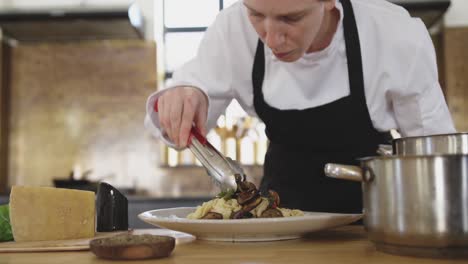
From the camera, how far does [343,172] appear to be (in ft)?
2.71

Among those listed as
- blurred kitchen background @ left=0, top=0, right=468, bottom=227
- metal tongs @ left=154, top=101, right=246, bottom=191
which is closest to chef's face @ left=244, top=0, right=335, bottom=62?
metal tongs @ left=154, top=101, right=246, bottom=191

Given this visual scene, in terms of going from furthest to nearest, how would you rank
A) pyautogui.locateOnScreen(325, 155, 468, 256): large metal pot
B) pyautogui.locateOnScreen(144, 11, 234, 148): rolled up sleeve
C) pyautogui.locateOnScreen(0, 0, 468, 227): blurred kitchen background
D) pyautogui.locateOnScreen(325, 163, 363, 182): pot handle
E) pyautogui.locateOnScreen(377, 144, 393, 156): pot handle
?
1. pyautogui.locateOnScreen(0, 0, 468, 227): blurred kitchen background
2. pyautogui.locateOnScreen(144, 11, 234, 148): rolled up sleeve
3. pyautogui.locateOnScreen(377, 144, 393, 156): pot handle
4. pyautogui.locateOnScreen(325, 163, 363, 182): pot handle
5. pyautogui.locateOnScreen(325, 155, 468, 256): large metal pot

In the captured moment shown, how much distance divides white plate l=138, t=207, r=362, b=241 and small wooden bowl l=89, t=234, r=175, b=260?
142 mm

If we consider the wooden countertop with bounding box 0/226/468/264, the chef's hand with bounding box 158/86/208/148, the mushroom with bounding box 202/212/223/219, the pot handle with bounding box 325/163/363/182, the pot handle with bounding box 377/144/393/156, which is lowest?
the wooden countertop with bounding box 0/226/468/264

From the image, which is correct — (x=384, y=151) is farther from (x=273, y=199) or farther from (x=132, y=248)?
(x=132, y=248)

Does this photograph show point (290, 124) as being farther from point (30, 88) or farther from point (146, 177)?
point (30, 88)

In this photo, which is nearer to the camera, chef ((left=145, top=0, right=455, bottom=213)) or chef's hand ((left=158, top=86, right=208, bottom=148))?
chef's hand ((left=158, top=86, right=208, bottom=148))

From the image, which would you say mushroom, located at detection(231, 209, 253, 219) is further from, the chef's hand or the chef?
the chef

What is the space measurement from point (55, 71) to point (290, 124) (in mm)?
4668

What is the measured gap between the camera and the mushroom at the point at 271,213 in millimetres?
Result: 1011

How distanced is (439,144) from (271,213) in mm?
311

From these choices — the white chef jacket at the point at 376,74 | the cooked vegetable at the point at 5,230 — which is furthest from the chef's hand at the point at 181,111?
the cooked vegetable at the point at 5,230

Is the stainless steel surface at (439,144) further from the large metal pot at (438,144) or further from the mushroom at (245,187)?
the mushroom at (245,187)

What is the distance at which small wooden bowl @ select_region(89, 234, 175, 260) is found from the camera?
0.76m
